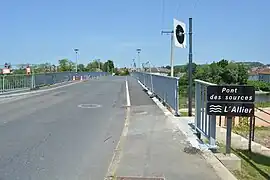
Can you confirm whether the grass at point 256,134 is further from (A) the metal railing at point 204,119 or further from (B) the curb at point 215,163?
(B) the curb at point 215,163

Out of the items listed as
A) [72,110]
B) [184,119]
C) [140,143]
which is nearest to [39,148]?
[140,143]

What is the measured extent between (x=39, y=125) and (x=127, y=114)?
3752mm

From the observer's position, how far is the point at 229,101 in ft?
21.3

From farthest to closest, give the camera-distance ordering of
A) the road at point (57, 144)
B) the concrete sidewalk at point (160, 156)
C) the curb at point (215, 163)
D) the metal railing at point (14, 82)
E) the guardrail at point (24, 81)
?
the guardrail at point (24, 81), the metal railing at point (14, 82), the road at point (57, 144), the concrete sidewalk at point (160, 156), the curb at point (215, 163)

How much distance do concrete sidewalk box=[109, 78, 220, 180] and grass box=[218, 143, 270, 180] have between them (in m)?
0.79

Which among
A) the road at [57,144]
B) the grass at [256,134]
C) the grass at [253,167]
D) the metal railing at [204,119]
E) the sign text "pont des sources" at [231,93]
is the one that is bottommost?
the grass at [256,134]

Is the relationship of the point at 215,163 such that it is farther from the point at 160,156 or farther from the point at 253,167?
the point at 253,167

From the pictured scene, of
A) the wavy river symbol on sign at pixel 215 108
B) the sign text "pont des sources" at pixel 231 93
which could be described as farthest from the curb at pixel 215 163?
the sign text "pont des sources" at pixel 231 93

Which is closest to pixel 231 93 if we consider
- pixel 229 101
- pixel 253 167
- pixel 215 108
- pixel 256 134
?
pixel 229 101

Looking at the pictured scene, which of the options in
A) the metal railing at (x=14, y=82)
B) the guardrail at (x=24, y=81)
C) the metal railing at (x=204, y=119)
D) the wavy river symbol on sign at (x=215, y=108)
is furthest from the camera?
the guardrail at (x=24, y=81)

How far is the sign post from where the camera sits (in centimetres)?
636

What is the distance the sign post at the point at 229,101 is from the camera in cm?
636

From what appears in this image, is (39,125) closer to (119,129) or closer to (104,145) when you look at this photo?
(119,129)

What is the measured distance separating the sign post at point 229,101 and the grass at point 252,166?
650 millimetres
